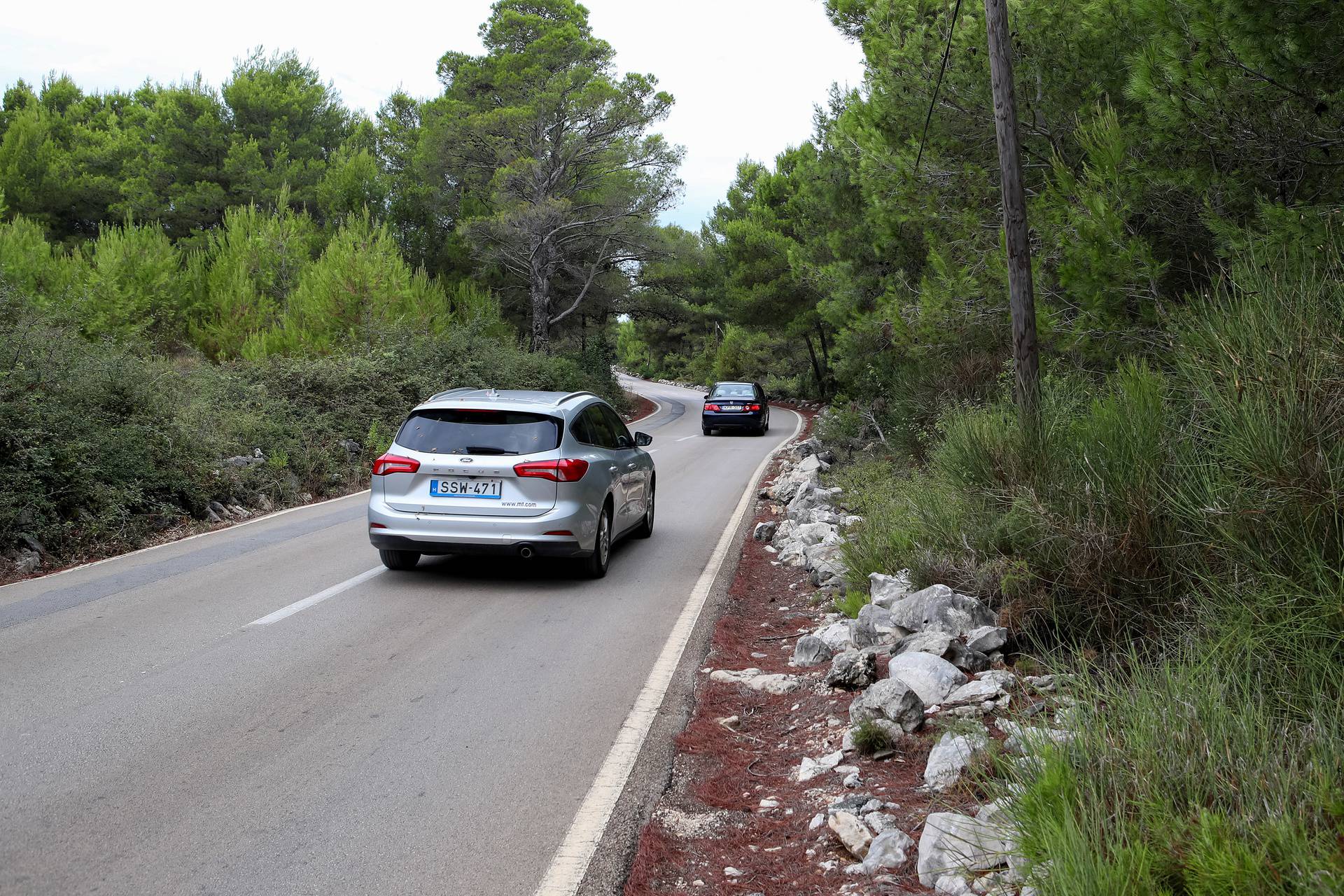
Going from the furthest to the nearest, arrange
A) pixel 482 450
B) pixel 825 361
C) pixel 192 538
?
pixel 825 361, pixel 192 538, pixel 482 450

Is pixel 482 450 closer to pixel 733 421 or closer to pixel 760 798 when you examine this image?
pixel 760 798

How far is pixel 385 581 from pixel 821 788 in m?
5.46

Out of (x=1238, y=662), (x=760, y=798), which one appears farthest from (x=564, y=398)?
(x=1238, y=662)

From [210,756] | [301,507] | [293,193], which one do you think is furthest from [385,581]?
[293,193]

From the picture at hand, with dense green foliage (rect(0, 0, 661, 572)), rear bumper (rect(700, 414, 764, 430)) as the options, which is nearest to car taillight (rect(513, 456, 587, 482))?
dense green foliage (rect(0, 0, 661, 572))

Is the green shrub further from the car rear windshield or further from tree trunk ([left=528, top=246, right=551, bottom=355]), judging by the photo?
tree trunk ([left=528, top=246, right=551, bottom=355])

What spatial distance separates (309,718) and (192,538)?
7.44 metres

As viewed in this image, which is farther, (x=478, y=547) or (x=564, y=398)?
(x=564, y=398)

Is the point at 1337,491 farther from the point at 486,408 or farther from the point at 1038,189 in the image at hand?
the point at 1038,189

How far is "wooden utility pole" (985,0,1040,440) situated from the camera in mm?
9953

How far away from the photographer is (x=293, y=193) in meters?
39.2

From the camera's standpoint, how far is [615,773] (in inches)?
194

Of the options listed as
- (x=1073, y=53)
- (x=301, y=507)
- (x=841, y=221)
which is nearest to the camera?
(x=1073, y=53)

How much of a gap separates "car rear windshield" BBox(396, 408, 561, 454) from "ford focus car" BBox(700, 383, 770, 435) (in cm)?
2396
